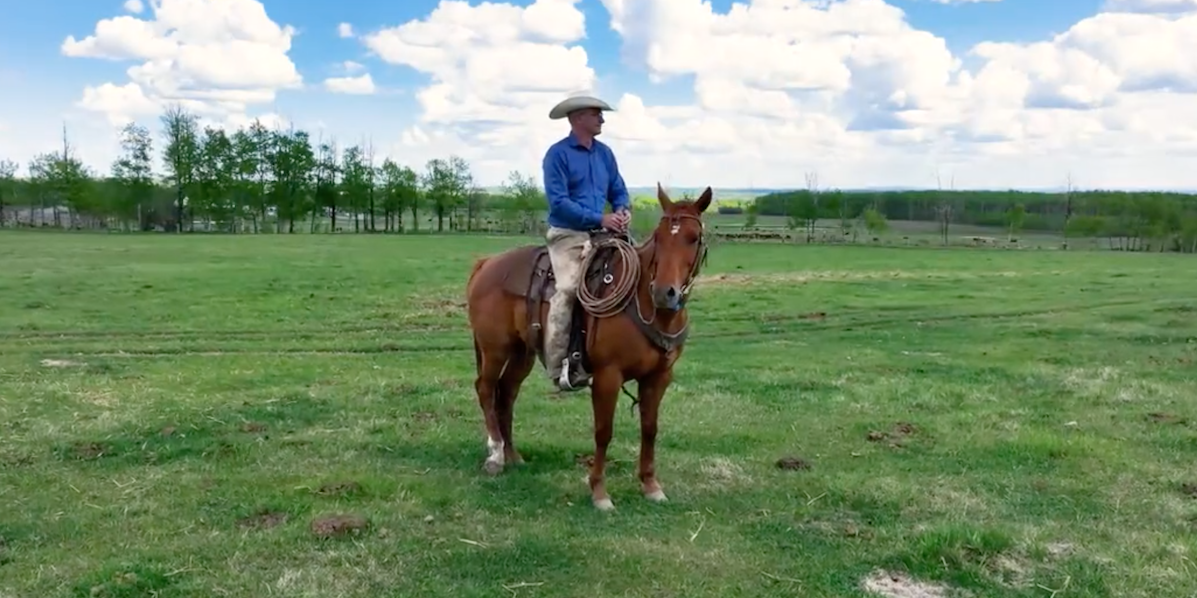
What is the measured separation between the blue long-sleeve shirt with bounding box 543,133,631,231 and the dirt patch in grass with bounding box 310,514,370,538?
2784 millimetres

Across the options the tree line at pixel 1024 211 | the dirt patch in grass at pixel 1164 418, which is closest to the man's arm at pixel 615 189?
the dirt patch in grass at pixel 1164 418

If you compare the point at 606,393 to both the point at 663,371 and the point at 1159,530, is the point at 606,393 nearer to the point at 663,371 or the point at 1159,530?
the point at 663,371

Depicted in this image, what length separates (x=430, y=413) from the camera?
10.6 metres

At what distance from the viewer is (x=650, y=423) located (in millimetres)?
7590

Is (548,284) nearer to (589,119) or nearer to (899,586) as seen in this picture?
(589,119)

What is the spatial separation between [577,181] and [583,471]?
2.51 meters

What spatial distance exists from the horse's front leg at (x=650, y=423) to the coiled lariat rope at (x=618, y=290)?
0.67 metres

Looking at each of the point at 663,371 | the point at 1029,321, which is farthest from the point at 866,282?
the point at 663,371

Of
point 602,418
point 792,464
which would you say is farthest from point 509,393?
point 792,464

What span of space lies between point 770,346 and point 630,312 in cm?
997

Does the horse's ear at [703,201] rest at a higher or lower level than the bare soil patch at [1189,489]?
higher

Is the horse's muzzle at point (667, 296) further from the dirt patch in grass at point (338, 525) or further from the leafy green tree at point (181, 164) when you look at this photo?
the leafy green tree at point (181, 164)

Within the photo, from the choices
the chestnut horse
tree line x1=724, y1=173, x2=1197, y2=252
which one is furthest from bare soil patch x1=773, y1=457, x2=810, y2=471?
tree line x1=724, y1=173, x2=1197, y2=252

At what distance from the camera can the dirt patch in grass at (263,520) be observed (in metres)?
6.77
